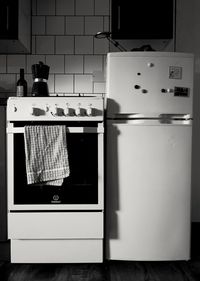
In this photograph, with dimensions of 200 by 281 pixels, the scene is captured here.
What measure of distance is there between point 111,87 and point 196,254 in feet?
3.81

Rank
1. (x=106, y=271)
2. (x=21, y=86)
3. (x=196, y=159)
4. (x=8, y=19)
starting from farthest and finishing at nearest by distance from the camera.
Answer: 1. (x=196, y=159)
2. (x=21, y=86)
3. (x=8, y=19)
4. (x=106, y=271)

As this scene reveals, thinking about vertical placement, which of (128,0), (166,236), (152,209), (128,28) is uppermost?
(128,0)

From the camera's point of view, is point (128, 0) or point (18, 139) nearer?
point (18, 139)

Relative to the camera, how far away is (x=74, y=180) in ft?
6.47

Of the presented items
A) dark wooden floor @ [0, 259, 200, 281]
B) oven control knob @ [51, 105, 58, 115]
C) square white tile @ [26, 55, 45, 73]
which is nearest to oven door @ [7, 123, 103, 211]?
oven control knob @ [51, 105, 58, 115]

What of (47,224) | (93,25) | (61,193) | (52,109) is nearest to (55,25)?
(93,25)

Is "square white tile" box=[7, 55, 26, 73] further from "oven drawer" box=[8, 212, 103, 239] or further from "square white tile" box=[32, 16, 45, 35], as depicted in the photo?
"oven drawer" box=[8, 212, 103, 239]

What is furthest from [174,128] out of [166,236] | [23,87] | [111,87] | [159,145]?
[23,87]

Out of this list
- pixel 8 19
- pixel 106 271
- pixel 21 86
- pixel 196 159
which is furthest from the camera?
pixel 196 159

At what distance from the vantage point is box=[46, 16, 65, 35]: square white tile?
2723 millimetres

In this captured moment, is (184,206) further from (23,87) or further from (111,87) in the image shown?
(23,87)

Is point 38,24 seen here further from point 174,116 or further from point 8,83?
point 174,116

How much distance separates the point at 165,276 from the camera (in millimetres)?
1860

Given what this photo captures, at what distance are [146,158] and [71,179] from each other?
0.44 meters
